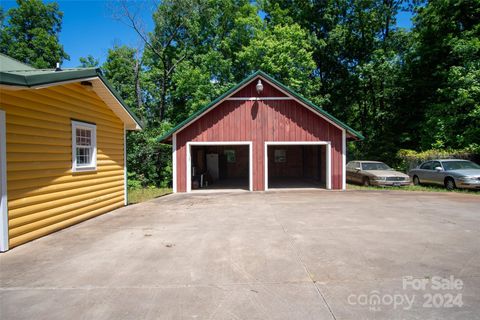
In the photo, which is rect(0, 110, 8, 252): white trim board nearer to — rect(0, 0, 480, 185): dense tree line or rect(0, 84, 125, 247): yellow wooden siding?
rect(0, 84, 125, 247): yellow wooden siding

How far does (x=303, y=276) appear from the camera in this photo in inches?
154

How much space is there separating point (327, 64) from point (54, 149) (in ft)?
95.2

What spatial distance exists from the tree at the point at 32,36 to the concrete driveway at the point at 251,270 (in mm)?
34130

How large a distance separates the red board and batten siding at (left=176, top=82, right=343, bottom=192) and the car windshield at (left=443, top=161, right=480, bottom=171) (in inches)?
209

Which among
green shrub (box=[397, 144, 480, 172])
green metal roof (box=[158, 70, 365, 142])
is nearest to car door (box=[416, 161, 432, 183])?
green shrub (box=[397, 144, 480, 172])

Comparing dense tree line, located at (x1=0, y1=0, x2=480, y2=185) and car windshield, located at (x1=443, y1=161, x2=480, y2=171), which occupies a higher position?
dense tree line, located at (x1=0, y1=0, x2=480, y2=185)

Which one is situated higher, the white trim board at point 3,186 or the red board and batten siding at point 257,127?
the red board and batten siding at point 257,127

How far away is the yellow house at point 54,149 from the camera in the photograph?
17.0 feet

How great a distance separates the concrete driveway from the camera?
3.15 meters

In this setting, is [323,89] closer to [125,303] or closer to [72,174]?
[72,174]

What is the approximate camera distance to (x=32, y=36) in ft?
114

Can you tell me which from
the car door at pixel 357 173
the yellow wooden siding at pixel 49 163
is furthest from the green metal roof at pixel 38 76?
the car door at pixel 357 173

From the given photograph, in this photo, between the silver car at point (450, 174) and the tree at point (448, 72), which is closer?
the silver car at point (450, 174)

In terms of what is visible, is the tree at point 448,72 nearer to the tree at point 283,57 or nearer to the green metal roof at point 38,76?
the tree at point 283,57
